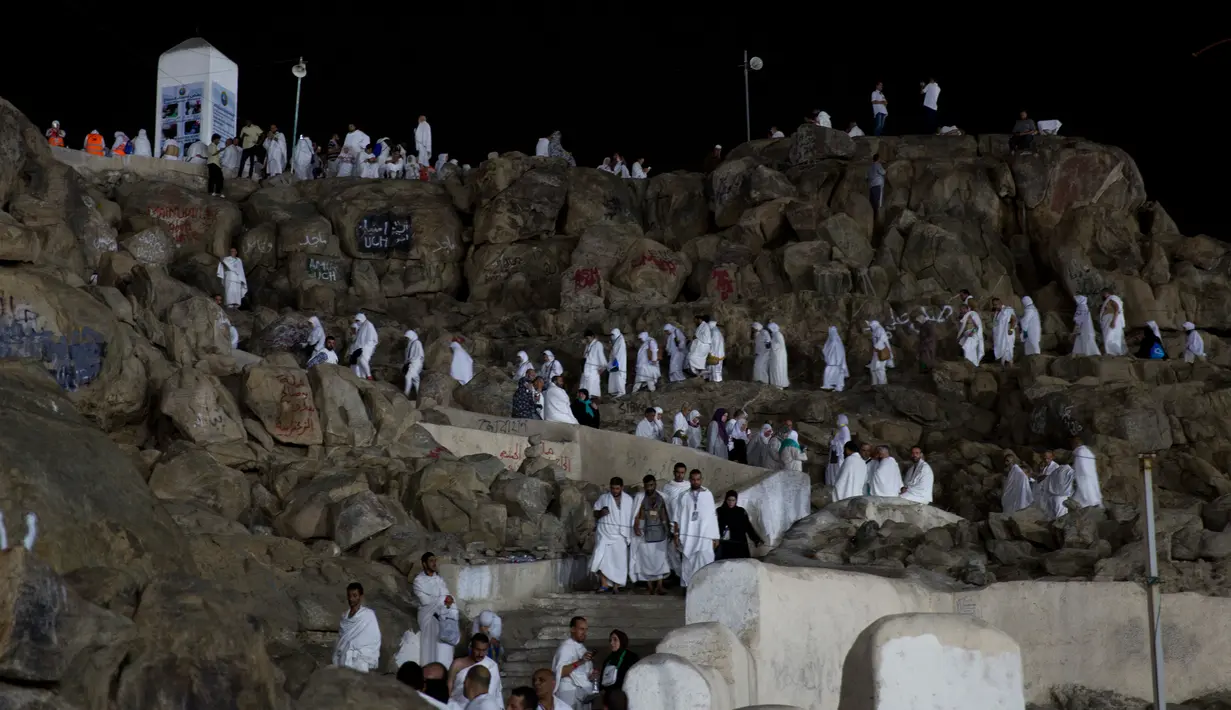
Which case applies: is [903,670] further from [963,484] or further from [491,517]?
[963,484]

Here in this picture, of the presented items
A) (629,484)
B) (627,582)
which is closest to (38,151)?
(629,484)

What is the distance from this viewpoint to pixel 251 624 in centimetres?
526

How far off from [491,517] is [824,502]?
4666 millimetres

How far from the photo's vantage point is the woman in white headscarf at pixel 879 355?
928 inches

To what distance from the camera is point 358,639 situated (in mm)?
9500

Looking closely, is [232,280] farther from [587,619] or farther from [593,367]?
[587,619]

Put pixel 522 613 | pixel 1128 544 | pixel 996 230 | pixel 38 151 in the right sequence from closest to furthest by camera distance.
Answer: pixel 1128 544, pixel 522 613, pixel 38 151, pixel 996 230

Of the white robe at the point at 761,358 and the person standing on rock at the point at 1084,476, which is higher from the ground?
the white robe at the point at 761,358

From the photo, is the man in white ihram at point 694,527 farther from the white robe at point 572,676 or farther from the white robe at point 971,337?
the white robe at point 971,337

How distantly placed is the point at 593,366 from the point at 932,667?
56.0 feet

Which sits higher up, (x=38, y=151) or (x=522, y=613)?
(x=38, y=151)

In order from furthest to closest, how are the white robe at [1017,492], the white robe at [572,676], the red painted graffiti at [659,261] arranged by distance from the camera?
the red painted graffiti at [659,261] < the white robe at [1017,492] < the white robe at [572,676]


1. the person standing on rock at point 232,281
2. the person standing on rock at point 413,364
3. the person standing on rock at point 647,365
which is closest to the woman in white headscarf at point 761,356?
the person standing on rock at point 647,365

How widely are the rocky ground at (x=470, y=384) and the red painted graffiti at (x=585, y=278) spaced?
14cm
